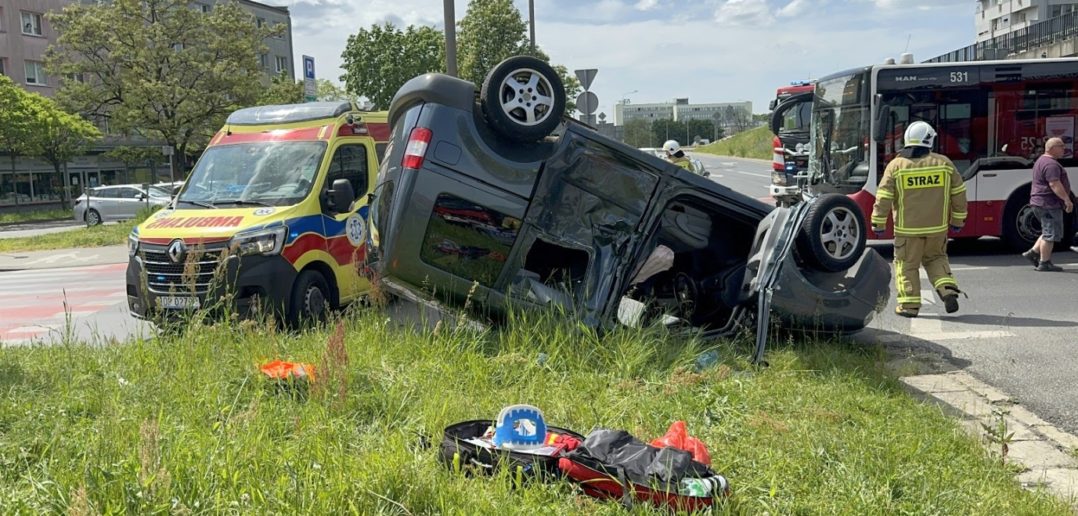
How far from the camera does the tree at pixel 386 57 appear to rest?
50.0 metres

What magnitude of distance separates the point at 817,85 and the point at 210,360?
11954 mm

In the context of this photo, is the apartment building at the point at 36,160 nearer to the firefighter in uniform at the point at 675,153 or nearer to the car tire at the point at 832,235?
the firefighter in uniform at the point at 675,153

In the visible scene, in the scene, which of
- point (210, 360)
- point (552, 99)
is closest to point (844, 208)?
point (552, 99)

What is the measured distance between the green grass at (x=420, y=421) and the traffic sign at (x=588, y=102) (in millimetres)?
14694

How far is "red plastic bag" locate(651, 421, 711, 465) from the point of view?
3.83 metres

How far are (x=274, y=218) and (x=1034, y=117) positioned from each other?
11.0 meters

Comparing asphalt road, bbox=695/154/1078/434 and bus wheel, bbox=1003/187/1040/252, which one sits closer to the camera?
asphalt road, bbox=695/154/1078/434

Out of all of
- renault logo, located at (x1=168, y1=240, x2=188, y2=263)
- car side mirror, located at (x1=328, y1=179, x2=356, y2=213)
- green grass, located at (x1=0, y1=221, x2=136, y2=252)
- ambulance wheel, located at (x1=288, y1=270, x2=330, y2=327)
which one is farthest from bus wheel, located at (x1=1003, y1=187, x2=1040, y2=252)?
green grass, located at (x1=0, y1=221, x2=136, y2=252)

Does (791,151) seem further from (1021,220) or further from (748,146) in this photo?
(748,146)

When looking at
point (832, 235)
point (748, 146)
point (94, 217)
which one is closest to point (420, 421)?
point (832, 235)

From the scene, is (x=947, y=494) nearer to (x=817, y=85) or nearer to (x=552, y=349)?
(x=552, y=349)

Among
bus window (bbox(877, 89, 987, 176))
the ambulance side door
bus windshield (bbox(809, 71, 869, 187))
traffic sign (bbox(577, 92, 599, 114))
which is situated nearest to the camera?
the ambulance side door

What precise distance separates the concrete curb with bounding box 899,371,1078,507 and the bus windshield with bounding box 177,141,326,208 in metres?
5.67

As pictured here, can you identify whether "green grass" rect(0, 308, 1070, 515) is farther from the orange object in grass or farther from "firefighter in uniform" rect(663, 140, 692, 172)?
"firefighter in uniform" rect(663, 140, 692, 172)
